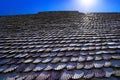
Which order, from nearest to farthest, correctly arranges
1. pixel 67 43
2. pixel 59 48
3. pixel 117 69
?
pixel 117 69, pixel 59 48, pixel 67 43

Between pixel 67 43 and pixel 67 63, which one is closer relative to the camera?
pixel 67 63

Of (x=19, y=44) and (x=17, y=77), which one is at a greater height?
(x=19, y=44)

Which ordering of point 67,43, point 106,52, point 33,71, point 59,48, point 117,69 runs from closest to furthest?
point 117,69 → point 33,71 → point 106,52 → point 59,48 → point 67,43

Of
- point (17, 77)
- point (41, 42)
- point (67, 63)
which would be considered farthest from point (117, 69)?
point (41, 42)

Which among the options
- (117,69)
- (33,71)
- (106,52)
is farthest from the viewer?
(106,52)

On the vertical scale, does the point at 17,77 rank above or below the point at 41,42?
below

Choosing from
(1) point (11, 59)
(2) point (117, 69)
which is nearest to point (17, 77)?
(1) point (11, 59)

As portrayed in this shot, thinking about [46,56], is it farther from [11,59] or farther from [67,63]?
[11,59]

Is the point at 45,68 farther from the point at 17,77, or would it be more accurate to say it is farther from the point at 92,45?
the point at 92,45

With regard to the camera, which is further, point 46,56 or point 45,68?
point 46,56

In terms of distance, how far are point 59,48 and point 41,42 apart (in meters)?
0.88

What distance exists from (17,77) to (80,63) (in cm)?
146

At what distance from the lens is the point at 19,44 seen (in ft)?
15.1

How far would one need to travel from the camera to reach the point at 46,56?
3619 mm
